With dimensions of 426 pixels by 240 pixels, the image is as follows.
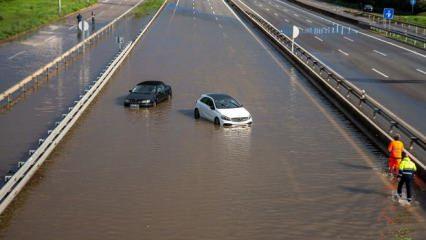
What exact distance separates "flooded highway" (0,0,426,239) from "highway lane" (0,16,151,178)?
1.30 m

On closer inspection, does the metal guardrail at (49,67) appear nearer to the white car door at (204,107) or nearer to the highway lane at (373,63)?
the white car door at (204,107)

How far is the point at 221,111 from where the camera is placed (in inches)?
1089

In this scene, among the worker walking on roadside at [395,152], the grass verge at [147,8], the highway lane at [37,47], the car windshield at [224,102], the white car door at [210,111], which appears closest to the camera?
the worker walking on roadside at [395,152]

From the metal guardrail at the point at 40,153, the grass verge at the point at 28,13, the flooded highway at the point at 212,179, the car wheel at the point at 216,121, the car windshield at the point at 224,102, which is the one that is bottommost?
the flooded highway at the point at 212,179

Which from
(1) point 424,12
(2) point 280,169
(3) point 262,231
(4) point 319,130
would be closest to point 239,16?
(1) point 424,12

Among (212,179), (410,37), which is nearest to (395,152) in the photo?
(212,179)

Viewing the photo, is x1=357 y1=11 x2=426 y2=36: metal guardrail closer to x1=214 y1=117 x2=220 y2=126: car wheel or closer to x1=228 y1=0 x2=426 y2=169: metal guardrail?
x1=228 y1=0 x2=426 y2=169: metal guardrail

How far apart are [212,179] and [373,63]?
31.2 m

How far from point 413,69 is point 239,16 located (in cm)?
4740

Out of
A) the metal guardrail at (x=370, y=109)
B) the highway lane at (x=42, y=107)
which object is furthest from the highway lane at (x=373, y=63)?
the highway lane at (x=42, y=107)

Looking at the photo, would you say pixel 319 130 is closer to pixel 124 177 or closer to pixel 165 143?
pixel 165 143

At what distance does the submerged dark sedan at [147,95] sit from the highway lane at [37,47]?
803 cm

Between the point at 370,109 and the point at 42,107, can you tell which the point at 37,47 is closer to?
the point at 42,107

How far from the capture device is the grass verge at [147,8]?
91.5 metres
